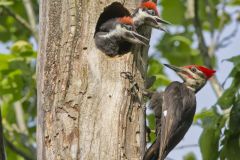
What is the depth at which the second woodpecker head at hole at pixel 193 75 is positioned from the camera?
224 inches

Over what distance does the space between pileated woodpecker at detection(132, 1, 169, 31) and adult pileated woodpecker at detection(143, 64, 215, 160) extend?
51 centimetres

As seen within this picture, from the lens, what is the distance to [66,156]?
4.52m

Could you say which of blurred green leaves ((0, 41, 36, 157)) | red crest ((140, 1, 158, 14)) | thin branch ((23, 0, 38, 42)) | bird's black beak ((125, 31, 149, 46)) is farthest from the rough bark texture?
thin branch ((23, 0, 38, 42))

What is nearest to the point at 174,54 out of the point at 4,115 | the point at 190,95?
the point at 4,115

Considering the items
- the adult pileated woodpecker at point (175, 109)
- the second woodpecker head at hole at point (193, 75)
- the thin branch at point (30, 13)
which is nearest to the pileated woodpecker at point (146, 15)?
the second woodpecker head at hole at point (193, 75)

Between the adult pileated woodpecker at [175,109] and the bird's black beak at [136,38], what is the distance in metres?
0.50

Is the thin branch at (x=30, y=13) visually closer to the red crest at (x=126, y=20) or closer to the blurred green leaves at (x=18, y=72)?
the blurred green leaves at (x=18, y=72)

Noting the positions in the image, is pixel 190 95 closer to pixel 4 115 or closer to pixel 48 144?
pixel 48 144

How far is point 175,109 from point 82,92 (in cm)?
85

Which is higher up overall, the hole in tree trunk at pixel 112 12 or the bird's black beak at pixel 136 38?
the hole in tree trunk at pixel 112 12

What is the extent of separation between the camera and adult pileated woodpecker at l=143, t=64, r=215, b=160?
16.2ft

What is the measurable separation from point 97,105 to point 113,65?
364 mm

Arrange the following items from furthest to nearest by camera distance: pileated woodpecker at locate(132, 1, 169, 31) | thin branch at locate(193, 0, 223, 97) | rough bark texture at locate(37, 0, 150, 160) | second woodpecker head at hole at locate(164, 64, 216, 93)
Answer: thin branch at locate(193, 0, 223, 97) → second woodpecker head at hole at locate(164, 64, 216, 93) → pileated woodpecker at locate(132, 1, 169, 31) → rough bark texture at locate(37, 0, 150, 160)

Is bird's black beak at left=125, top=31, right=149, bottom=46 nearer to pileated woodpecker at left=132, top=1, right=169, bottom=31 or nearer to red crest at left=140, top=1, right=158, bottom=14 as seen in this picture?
pileated woodpecker at left=132, top=1, right=169, bottom=31
